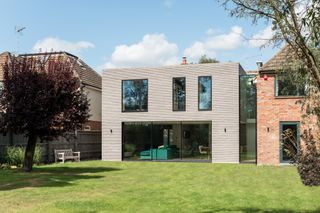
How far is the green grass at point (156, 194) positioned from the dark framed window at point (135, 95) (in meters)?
12.1

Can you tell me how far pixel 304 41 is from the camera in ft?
18.1

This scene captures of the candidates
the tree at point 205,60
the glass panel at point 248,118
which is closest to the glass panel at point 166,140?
the glass panel at point 248,118

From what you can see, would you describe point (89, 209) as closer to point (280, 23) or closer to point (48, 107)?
point (280, 23)

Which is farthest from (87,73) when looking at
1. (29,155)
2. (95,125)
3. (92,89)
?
(29,155)

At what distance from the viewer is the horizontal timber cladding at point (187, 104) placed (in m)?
27.4

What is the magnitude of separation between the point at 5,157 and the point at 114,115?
8304 millimetres

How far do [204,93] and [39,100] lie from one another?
41.2 ft

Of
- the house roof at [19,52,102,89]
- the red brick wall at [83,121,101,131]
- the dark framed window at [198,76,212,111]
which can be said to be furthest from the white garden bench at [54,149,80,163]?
the dark framed window at [198,76,212,111]

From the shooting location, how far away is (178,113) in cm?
2864

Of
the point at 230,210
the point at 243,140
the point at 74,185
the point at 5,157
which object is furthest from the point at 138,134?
the point at 230,210

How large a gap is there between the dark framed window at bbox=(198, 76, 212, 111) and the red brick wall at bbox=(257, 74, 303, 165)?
3.79m

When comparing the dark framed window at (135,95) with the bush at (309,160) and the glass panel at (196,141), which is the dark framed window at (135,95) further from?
the bush at (309,160)

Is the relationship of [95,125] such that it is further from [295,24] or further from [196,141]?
[295,24]

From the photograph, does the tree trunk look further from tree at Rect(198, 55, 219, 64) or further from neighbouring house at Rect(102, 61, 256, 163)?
tree at Rect(198, 55, 219, 64)
